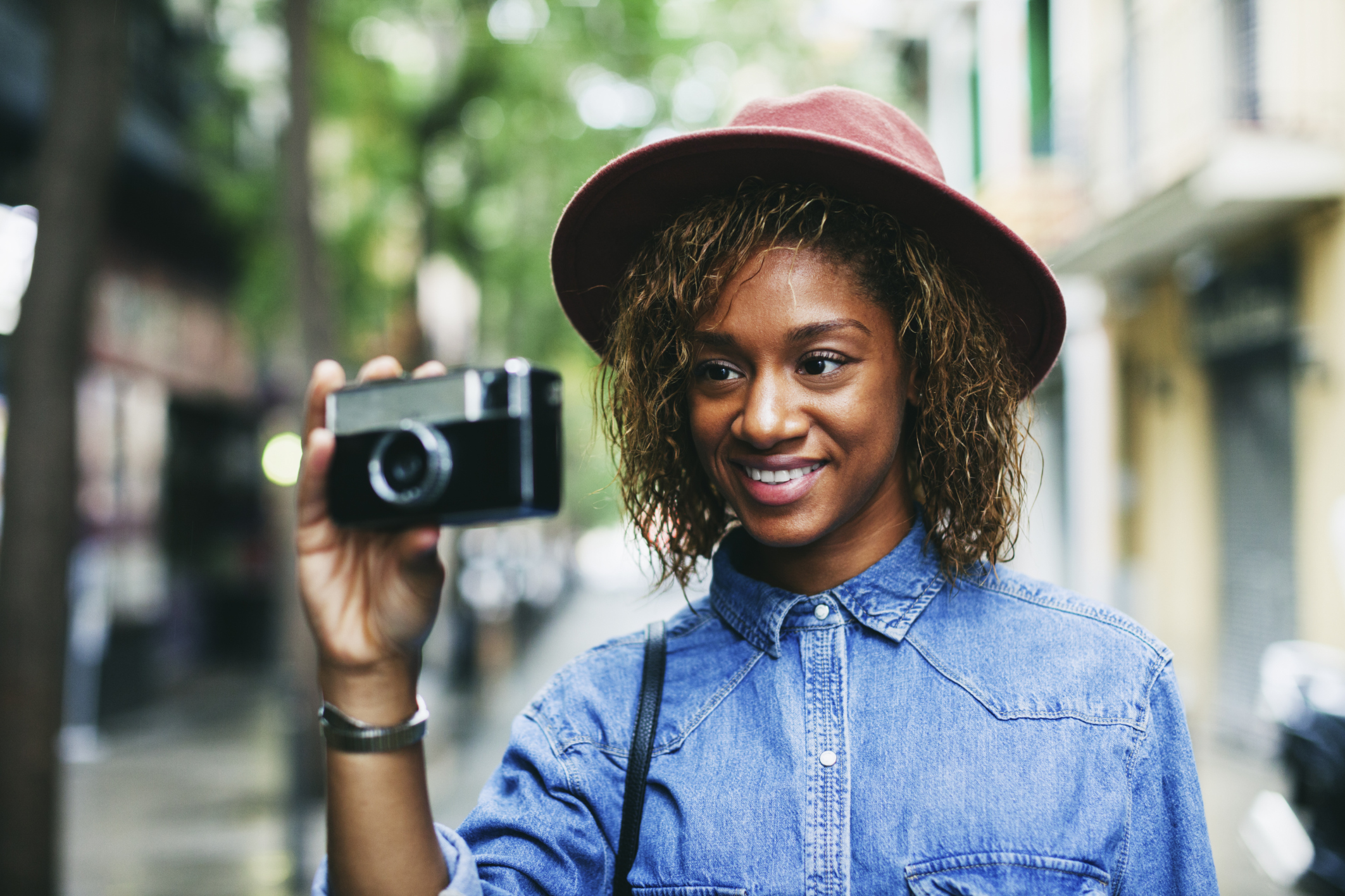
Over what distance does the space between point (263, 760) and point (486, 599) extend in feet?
23.8

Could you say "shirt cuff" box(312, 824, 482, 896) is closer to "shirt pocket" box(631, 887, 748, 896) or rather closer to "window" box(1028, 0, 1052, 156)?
"shirt pocket" box(631, 887, 748, 896)

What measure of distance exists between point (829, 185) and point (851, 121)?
3.6 inches

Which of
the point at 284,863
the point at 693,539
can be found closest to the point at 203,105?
the point at 284,863

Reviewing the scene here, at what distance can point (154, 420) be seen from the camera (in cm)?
1374

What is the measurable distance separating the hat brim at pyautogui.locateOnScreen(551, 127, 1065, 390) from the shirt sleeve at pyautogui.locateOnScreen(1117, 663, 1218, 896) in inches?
22.4

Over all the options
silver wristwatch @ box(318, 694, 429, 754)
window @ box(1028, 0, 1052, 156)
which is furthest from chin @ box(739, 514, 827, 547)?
window @ box(1028, 0, 1052, 156)

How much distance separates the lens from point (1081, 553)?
12.8 meters

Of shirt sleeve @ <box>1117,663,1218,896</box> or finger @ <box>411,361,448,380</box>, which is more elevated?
finger @ <box>411,361,448,380</box>

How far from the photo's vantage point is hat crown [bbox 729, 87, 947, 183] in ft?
5.25

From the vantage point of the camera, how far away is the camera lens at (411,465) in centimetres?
138

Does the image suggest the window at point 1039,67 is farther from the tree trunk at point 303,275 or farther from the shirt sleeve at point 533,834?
the shirt sleeve at point 533,834

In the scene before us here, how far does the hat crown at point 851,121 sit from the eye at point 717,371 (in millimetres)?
318

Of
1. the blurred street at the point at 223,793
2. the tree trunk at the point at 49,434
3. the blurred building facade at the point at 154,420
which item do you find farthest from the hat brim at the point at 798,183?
the blurred building facade at the point at 154,420

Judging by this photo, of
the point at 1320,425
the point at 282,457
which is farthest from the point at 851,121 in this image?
the point at 282,457
